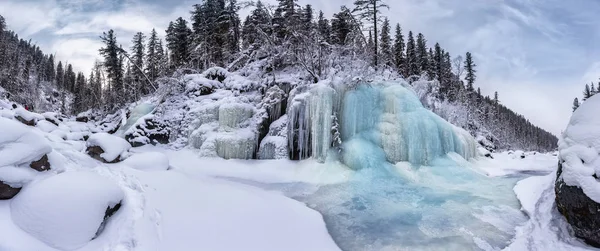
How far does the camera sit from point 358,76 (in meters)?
11.5

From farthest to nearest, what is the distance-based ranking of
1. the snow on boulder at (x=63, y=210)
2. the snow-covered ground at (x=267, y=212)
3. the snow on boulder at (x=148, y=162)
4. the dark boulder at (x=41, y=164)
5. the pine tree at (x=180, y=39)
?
1. the pine tree at (x=180, y=39)
2. the snow on boulder at (x=148, y=162)
3. the dark boulder at (x=41, y=164)
4. the snow-covered ground at (x=267, y=212)
5. the snow on boulder at (x=63, y=210)

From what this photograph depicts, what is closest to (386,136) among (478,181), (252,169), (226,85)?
(478,181)

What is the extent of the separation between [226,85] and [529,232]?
13.2 m

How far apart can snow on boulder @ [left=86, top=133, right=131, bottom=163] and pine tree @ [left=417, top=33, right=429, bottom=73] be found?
32.7 m

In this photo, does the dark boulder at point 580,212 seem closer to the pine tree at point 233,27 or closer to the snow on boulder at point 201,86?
the snow on boulder at point 201,86

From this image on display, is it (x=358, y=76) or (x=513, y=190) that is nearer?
(x=513, y=190)

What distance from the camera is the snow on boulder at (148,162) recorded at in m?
8.71

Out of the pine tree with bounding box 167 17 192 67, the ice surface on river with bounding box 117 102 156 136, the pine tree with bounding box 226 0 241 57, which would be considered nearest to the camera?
the ice surface on river with bounding box 117 102 156 136

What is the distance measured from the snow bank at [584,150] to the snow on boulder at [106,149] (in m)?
11.7

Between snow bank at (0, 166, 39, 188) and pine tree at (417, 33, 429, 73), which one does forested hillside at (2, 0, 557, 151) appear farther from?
snow bank at (0, 166, 39, 188)

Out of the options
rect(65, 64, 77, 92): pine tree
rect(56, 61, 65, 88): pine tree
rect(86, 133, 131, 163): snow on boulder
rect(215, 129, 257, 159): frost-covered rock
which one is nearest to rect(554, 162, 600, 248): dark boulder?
rect(215, 129, 257, 159): frost-covered rock

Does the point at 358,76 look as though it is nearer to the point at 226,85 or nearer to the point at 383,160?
the point at 383,160

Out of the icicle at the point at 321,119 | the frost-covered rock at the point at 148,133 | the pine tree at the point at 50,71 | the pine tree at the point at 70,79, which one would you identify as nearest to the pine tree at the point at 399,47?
the icicle at the point at 321,119

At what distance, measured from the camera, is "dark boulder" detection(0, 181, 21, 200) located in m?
4.32
